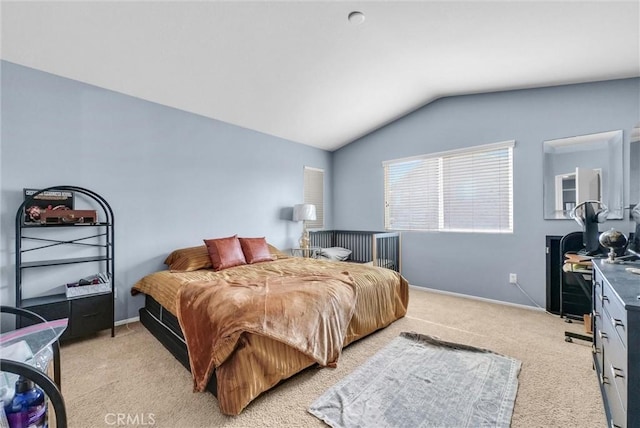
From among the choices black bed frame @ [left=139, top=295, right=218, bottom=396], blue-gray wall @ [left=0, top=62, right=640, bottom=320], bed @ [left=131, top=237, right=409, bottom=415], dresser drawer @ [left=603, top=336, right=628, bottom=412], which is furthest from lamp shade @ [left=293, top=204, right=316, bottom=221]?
dresser drawer @ [left=603, top=336, right=628, bottom=412]

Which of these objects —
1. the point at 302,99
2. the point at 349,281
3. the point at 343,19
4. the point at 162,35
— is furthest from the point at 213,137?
the point at 349,281

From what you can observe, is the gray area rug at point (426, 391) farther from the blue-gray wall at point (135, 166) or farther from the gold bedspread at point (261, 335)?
the blue-gray wall at point (135, 166)

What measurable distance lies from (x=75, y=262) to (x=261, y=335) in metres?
Answer: 2.13

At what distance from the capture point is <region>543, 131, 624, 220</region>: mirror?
2.92 meters

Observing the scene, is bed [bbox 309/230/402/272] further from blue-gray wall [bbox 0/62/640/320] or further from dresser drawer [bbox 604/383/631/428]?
dresser drawer [bbox 604/383/631/428]

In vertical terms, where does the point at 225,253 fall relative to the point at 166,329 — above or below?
above

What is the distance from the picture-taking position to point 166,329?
2.48 metres

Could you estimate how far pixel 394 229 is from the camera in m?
4.69

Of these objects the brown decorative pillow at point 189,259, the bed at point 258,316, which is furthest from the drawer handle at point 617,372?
the brown decorative pillow at point 189,259

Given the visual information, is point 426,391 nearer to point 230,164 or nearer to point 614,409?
point 614,409

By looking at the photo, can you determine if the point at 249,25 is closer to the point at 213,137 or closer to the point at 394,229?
the point at 213,137

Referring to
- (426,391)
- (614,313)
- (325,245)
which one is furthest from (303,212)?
(614,313)

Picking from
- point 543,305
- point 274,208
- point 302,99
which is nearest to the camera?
point 543,305

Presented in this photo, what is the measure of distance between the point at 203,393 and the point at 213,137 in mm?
2981
